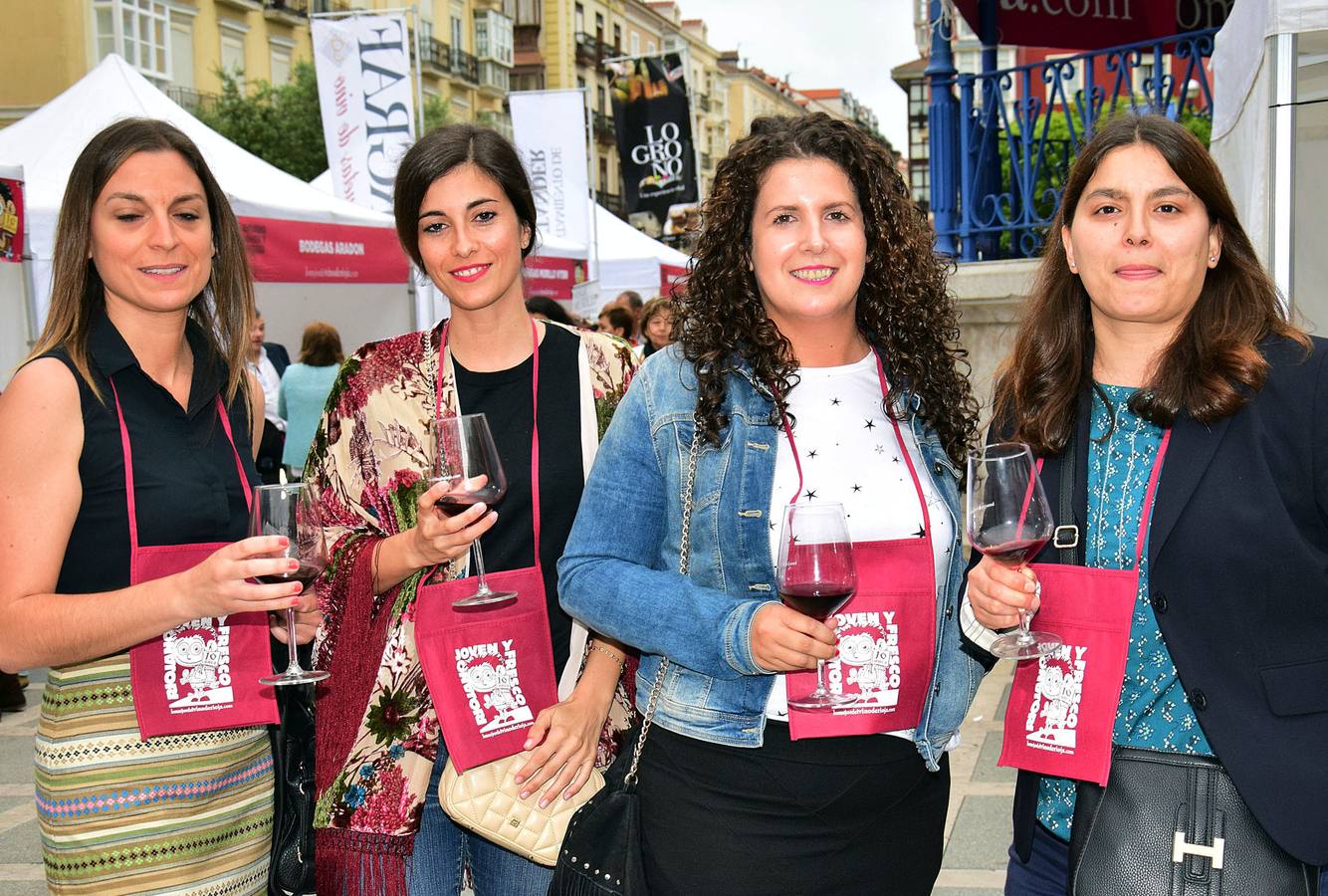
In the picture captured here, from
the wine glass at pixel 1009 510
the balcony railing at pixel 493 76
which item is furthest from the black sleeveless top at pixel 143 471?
the balcony railing at pixel 493 76

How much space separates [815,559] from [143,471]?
1.27 m

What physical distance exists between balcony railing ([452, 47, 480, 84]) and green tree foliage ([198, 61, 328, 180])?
16073 mm

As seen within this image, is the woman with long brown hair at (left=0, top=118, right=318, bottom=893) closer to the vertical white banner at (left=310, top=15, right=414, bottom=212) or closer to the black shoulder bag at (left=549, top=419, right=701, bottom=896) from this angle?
the black shoulder bag at (left=549, top=419, right=701, bottom=896)

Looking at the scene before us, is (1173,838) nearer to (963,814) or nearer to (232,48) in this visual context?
(963,814)

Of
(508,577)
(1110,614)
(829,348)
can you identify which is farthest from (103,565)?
(1110,614)

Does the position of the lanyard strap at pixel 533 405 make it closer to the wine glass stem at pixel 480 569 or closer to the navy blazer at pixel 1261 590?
the wine glass stem at pixel 480 569

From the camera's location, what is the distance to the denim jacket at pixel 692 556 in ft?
6.98

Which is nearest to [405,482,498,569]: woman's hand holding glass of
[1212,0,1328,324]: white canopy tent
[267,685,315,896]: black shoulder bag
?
[267,685,315,896]: black shoulder bag

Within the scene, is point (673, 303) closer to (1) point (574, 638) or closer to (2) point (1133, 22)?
(1) point (574, 638)

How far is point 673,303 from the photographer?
2453 mm

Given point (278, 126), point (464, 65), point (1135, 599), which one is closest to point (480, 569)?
point (1135, 599)

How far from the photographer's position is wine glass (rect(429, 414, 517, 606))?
2.27 meters

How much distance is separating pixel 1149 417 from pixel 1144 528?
0.20 meters

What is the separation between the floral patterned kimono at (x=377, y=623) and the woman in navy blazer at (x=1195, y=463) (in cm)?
90
